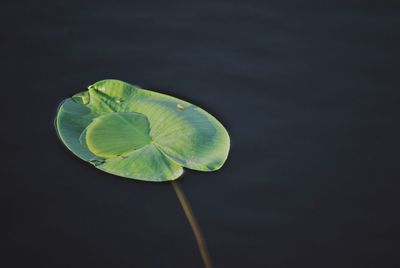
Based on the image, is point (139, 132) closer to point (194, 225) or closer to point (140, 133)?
point (140, 133)

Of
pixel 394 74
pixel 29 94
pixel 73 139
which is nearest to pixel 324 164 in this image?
pixel 394 74

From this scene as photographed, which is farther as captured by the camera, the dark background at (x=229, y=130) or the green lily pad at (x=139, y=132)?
the green lily pad at (x=139, y=132)

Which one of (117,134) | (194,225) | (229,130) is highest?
(117,134)

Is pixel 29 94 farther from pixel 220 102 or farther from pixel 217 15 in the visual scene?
pixel 217 15

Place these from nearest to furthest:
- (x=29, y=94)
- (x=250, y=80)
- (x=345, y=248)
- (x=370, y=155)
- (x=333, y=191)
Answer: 1. (x=345, y=248)
2. (x=333, y=191)
3. (x=370, y=155)
4. (x=29, y=94)
5. (x=250, y=80)

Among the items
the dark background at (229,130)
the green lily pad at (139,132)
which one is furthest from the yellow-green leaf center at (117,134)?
the dark background at (229,130)

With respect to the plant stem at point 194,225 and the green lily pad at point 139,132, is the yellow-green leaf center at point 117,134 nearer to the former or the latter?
the green lily pad at point 139,132

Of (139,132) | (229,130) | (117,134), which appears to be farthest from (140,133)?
(229,130)
